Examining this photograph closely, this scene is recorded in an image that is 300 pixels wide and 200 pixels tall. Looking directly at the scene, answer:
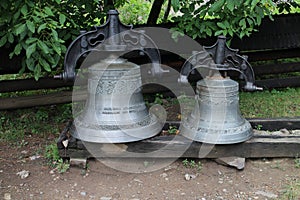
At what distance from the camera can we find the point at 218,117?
9.96 ft

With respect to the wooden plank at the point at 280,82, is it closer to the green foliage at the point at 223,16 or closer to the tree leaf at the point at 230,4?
the green foliage at the point at 223,16

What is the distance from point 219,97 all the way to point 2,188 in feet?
5.97

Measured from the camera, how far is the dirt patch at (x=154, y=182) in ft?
A: 9.02

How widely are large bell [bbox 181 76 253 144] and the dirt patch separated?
0.89 feet

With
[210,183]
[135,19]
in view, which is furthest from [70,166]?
[135,19]

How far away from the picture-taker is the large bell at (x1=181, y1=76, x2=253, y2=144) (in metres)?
2.97

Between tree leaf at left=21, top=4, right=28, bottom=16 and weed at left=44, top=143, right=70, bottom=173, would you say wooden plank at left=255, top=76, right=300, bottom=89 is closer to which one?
weed at left=44, top=143, right=70, bottom=173

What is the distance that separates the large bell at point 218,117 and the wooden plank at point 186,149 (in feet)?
0.28

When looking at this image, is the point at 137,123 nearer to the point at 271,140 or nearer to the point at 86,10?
the point at 271,140

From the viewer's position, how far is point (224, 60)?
2906 mm

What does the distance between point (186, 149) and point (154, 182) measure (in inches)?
14.8

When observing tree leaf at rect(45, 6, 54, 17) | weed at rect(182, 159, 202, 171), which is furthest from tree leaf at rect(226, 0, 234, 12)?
tree leaf at rect(45, 6, 54, 17)

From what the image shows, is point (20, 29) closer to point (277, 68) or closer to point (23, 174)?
point (23, 174)

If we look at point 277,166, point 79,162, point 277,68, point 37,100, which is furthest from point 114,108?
point 277,68
